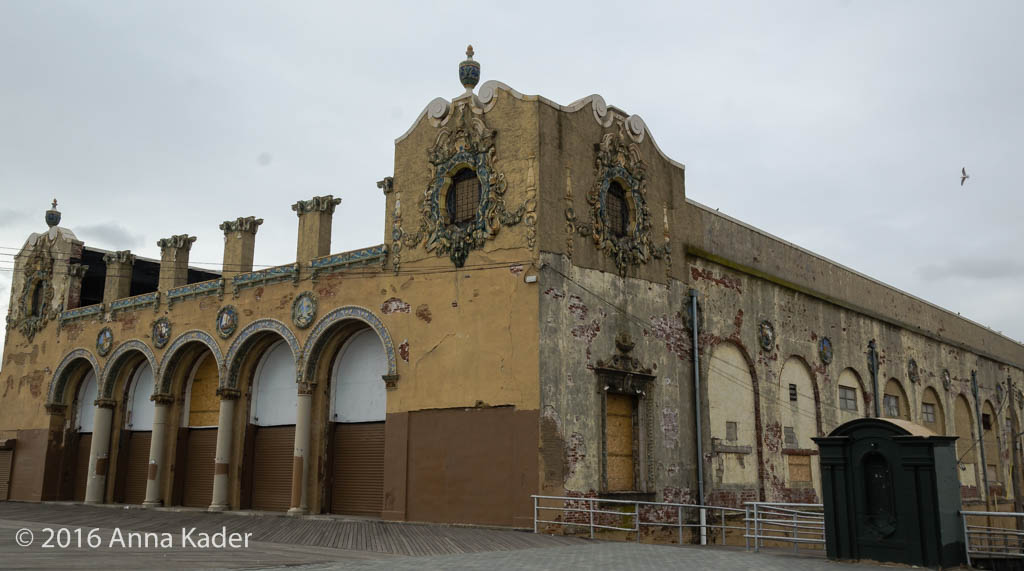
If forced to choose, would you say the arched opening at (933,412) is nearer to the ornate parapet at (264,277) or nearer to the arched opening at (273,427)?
the arched opening at (273,427)

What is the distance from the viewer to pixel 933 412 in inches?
1345

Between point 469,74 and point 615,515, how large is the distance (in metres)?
10.7

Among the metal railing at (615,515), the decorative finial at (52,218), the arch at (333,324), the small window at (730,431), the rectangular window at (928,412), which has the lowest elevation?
the metal railing at (615,515)

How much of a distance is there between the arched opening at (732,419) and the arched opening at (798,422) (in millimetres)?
1756

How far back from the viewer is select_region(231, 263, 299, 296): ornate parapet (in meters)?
23.2

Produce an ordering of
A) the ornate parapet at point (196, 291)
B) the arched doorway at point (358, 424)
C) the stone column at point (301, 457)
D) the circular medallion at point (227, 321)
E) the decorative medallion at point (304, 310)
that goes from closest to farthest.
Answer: the arched doorway at point (358, 424)
the stone column at point (301, 457)
the decorative medallion at point (304, 310)
the circular medallion at point (227, 321)
the ornate parapet at point (196, 291)

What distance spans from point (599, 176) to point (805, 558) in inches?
398

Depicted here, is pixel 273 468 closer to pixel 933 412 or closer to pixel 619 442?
pixel 619 442

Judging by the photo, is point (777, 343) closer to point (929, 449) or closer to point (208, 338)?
point (929, 449)

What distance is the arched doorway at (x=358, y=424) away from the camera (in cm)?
2133

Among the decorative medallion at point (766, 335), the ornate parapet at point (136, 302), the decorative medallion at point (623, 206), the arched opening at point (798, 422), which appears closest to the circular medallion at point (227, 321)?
the ornate parapet at point (136, 302)

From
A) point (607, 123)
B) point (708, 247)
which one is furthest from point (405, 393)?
point (708, 247)

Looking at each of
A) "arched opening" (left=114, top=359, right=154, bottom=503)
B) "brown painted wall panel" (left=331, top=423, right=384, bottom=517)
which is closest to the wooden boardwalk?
"brown painted wall panel" (left=331, top=423, right=384, bottom=517)

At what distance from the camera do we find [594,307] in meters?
19.4
